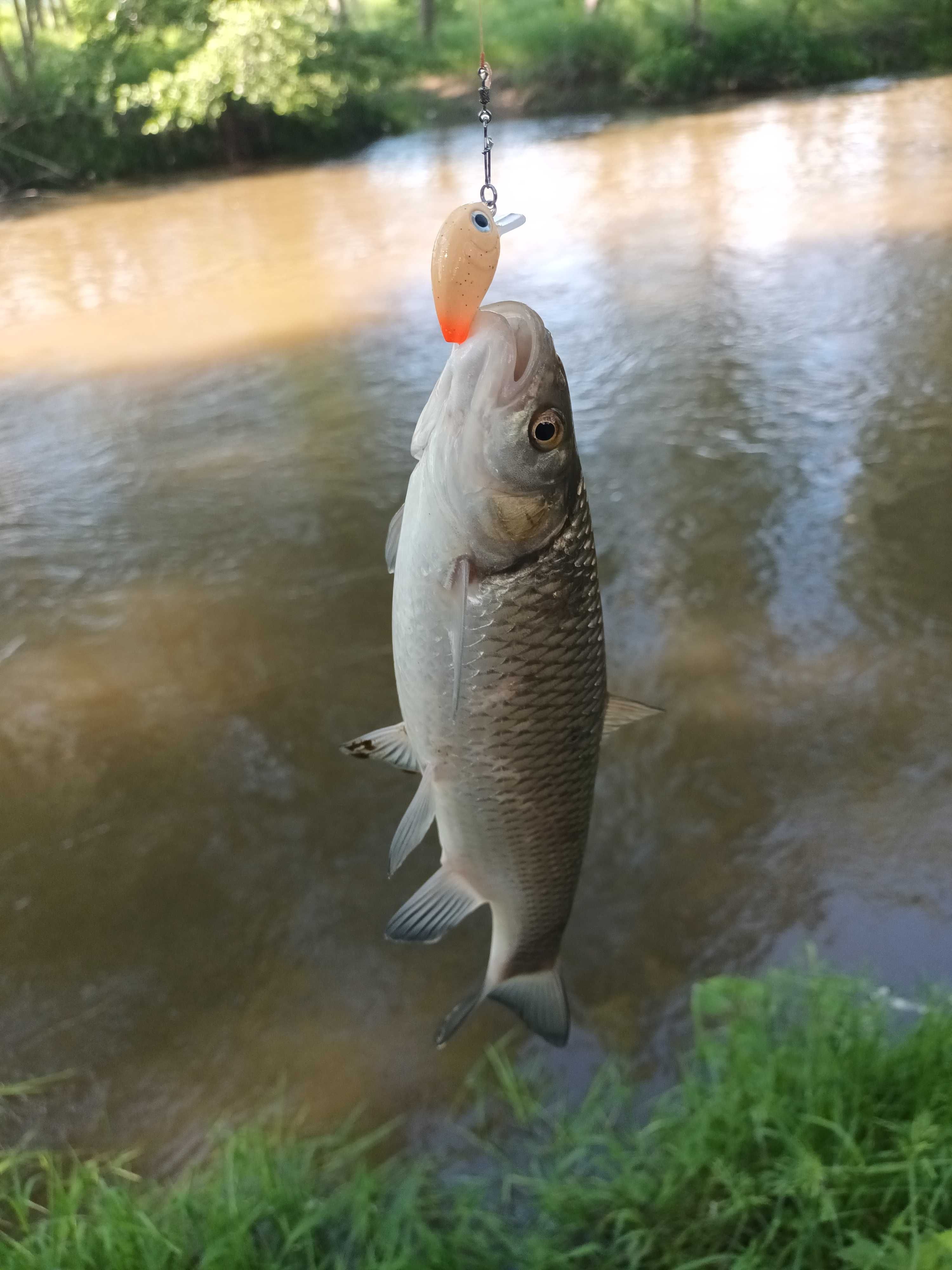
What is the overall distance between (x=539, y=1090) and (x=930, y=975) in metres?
1.01

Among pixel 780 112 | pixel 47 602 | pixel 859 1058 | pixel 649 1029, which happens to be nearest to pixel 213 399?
pixel 47 602

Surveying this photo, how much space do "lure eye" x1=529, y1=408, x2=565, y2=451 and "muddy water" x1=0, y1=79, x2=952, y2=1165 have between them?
5.81ft

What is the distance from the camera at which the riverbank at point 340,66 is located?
45.6 feet

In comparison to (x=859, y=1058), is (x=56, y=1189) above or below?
below

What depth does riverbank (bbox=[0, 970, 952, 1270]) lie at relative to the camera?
186 cm

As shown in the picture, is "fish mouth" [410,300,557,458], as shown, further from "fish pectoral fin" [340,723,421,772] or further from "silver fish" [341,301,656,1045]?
"fish pectoral fin" [340,723,421,772]

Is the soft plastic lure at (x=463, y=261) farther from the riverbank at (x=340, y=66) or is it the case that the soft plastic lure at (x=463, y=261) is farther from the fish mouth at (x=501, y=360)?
the riverbank at (x=340, y=66)

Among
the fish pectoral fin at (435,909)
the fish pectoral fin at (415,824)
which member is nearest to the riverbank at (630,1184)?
the fish pectoral fin at (435,909)

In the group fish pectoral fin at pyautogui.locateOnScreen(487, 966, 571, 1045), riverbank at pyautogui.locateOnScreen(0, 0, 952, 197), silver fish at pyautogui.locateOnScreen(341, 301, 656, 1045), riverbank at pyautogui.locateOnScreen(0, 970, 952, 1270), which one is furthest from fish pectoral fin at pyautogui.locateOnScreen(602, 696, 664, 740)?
riverbank at pyautogui.locateOnScreen(0, 0, 952, 197)

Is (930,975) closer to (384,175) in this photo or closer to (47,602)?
(47,602)

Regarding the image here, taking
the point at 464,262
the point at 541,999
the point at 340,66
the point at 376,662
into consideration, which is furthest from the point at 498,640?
the point at 340,66

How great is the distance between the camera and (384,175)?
13.2m

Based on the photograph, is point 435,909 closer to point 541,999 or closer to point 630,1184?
point 541,999

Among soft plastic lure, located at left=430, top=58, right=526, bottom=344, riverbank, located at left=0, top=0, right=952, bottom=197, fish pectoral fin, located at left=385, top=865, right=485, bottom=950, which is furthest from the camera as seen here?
riverbank, located at left=0, top=0, right=952, bottom=197
